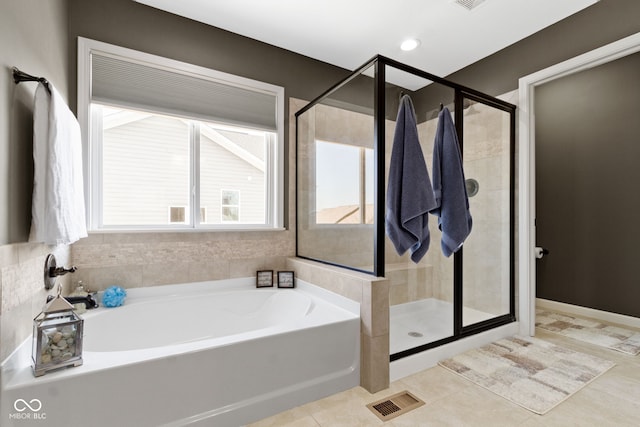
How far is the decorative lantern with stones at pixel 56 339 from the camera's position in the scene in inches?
44.1

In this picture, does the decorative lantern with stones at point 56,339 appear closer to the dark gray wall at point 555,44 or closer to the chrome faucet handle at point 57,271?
the chrome faucet handle at point 57,271

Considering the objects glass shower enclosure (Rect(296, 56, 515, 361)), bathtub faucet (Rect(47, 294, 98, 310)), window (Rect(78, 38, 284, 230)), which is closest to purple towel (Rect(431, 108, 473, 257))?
glass shower enclosure (Rect(296, 56, 515, 361))

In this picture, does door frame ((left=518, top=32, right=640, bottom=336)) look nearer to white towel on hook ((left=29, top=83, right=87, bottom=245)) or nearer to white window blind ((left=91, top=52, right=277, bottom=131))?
white window blind ((left=91, top=52, right=277, bottom=131))

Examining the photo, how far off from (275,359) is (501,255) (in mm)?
2134

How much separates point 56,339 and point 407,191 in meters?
1.78

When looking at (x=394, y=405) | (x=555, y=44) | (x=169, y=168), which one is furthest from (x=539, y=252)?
→ (x=169, y=168)

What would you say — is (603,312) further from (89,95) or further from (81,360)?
(89,95)

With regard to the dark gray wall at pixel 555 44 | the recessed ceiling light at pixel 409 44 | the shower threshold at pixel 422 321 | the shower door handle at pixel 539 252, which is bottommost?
the shower threshold at pixel 422 321

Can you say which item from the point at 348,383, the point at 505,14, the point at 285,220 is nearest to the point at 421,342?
the point at 348,383

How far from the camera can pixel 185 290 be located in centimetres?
227

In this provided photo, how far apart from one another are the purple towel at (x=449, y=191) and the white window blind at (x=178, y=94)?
1382 millimetres

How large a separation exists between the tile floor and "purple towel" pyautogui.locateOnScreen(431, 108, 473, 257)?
87 centimetres

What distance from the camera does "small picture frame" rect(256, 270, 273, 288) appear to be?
2.48 metres

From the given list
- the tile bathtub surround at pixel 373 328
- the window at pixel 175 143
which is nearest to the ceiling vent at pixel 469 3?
the window at pixel 175 143
